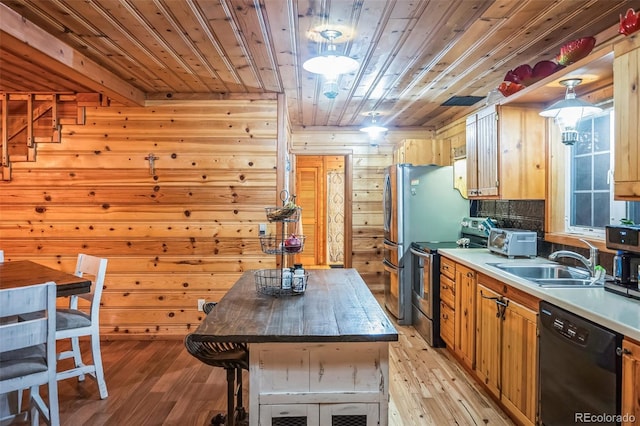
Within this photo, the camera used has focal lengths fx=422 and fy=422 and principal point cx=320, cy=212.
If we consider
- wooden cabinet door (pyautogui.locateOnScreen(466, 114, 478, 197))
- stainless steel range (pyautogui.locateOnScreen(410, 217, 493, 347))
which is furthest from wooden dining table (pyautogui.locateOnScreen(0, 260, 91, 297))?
wooden cabinet door (pyautogui.locateOnScreen(466, 114, 478, 197))

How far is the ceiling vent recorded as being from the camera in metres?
4.22

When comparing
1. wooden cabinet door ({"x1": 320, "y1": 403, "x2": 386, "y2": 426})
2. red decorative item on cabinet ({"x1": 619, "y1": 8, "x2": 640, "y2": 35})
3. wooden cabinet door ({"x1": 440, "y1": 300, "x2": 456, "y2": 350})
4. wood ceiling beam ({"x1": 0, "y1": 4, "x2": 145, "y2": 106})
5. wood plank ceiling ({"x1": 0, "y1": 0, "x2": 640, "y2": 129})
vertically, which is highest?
wood plank ceiling ({"x1": 0, "y1": 0, "x2": 640, "y2": 129})

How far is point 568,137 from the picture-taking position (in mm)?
2701

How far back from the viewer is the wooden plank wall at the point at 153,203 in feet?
13.2

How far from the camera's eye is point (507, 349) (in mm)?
2568

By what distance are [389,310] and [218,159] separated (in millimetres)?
2699

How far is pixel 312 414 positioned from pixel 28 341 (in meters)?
1.42

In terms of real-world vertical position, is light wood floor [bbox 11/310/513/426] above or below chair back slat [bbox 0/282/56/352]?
below

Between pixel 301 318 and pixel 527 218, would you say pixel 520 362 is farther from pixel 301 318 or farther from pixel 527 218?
pixel 527 218

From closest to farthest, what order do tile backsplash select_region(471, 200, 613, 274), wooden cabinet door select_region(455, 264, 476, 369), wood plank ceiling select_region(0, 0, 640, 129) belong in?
1. wood plank ceiling select_region(0, 0, 640, 129)
2. tile backsplash select_region(471, 200, 613, 274)
3. wooden cabinet door select_region(455, 264, 476, 369)

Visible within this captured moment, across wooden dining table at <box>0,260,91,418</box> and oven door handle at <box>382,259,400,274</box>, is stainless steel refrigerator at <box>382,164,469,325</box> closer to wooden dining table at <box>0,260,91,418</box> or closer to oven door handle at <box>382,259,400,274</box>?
oven door handle at <box>382,259,400,274</box>

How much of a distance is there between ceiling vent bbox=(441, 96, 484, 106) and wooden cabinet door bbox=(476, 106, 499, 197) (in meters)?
0.73

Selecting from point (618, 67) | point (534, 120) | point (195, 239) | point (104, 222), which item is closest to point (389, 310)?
point (195, 239)

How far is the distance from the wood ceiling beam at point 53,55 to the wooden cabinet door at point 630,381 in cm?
326
